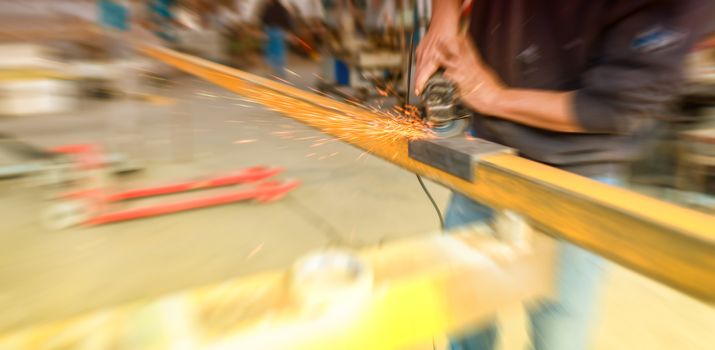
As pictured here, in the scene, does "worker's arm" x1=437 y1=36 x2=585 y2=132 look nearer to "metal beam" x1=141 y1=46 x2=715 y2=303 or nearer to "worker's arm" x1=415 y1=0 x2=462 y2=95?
"worker's arm" x1=415 y1=0 x2=462 y2=95

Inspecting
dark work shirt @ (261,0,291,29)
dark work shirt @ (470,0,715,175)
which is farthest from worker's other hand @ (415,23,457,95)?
dark work shirt @ (261,0,291,29)

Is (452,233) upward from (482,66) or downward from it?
downward

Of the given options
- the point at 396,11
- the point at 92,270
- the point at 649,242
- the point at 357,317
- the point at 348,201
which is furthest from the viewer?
the point at 348,201

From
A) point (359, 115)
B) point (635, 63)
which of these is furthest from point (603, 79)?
point (359, 115)

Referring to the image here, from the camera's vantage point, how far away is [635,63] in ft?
2.03

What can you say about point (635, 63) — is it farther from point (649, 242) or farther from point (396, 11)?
point (396, 11)

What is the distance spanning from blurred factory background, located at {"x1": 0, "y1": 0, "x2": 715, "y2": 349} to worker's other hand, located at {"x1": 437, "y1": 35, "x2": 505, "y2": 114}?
206 millimetres

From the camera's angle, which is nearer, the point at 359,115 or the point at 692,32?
the point at 692,32

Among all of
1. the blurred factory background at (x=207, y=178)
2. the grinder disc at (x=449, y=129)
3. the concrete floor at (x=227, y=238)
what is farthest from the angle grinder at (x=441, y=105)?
the concrete floor at (x=227, y=238)

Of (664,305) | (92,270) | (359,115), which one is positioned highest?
(359,115)

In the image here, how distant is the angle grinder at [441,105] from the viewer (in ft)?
2.74

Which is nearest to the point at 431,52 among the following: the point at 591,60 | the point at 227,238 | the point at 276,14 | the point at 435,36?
the point at 435,36

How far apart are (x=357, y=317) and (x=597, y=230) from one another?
0.96 ft

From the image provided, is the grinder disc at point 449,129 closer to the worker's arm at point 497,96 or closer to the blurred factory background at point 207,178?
the worker's arm at point 497,96
